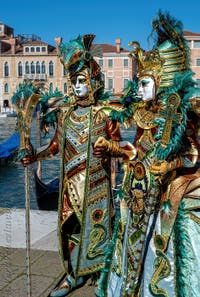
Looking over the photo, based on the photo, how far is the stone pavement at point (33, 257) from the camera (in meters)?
3.78

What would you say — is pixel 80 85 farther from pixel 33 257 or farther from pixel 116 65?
pixel 116 65

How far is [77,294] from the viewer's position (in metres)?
3.72

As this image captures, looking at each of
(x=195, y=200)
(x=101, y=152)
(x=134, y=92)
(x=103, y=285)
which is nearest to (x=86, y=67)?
(x=134, y=92)

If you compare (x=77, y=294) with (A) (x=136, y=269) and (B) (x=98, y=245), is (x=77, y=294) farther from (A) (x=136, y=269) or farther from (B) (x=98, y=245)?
(A) (x=136, y=269)

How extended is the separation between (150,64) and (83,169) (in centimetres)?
112

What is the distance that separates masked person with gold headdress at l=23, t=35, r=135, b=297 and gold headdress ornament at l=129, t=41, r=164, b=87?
2.05ft

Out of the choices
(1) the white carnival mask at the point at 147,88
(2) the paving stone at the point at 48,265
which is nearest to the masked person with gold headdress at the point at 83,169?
(2) the paving stone at the point at 48,265

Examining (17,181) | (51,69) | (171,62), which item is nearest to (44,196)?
(17,181)

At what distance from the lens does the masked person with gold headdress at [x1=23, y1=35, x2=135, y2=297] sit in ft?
11.7

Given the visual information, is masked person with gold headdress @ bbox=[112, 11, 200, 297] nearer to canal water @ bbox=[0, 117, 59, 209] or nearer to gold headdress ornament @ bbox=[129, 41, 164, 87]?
gold headdress ornament @ bbox=[129, 41, 164, 87]

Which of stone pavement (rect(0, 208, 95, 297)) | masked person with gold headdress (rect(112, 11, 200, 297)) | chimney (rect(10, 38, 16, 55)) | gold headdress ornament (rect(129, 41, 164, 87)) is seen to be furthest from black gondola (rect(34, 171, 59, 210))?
chimney (rect(10, 38, 16, 55))

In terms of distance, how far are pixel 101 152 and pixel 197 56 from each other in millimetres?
58028

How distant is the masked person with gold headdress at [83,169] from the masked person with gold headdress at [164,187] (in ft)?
2.01

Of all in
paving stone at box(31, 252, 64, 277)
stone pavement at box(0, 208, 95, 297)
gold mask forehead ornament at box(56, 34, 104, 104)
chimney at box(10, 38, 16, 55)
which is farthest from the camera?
chimney at box(10, 38, 16, 55)
